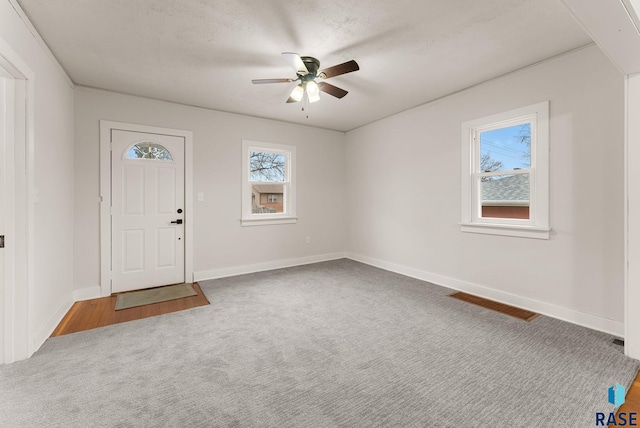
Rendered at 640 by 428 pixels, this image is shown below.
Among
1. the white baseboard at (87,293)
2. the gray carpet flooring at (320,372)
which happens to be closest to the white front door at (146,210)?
the white baseboard at (87,293)

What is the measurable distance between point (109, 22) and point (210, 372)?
288 cm

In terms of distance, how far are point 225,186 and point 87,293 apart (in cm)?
225

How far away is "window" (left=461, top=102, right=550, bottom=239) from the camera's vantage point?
9.90ft

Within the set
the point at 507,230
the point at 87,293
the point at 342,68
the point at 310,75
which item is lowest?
the point at 87,293

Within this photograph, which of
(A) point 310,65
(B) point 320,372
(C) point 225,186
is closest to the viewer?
(B) point 320,372

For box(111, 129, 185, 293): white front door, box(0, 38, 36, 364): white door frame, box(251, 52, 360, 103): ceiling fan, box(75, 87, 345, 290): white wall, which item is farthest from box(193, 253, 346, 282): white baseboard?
box(251, 52, 360, 103): ceiling fan

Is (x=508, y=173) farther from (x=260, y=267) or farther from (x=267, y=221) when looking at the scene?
(x=260, y=267)

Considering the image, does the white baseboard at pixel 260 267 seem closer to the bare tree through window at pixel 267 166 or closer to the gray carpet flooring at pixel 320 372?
the gray carpet flooring at pixel 320 372

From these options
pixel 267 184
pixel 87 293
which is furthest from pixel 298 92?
pixel 87 293

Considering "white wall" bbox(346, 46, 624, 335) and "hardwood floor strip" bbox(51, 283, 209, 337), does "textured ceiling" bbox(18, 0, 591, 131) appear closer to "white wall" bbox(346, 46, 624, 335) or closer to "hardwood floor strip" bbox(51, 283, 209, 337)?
"white wall" bbox(346, 46, 624, 335)

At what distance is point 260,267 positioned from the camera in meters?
4.94

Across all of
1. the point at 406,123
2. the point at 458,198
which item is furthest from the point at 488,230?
the point at 406,123

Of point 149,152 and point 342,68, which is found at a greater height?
point 342,68

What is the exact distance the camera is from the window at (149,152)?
3941mm
